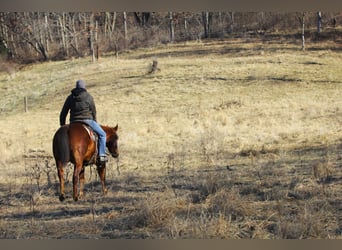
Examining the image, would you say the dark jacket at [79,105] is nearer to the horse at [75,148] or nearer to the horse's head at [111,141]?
the horse at [75,148]

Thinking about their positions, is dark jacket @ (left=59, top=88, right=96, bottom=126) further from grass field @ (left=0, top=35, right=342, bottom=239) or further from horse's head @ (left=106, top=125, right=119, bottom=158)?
grass field @ (left=0, top=35, right=342, bottom=239)

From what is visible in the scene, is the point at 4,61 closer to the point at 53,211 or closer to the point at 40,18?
the point at 40,18

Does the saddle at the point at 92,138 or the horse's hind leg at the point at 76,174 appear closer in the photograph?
the horse's hind leg at the point at 76,174

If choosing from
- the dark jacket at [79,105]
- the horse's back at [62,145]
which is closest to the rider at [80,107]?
the dark jacket at [79,105]

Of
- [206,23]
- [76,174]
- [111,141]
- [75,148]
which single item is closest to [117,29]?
[206,23]

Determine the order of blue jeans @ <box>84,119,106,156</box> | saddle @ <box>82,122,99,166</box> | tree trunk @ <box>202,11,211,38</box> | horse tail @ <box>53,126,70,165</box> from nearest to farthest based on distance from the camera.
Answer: horse tail @ <box>53,126,70,165</box> < saddle @ <box>82,122,99,166</box> < blue jeans @ <box>84,119,106,156</box> < tree trunk @ <box>202,11,211,38</box>

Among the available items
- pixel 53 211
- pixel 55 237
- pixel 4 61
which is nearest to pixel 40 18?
pixel 4 61

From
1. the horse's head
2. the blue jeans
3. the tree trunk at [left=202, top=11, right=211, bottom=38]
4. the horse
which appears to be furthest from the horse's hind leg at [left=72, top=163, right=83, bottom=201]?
the tree trunk at [left=202, top=11, right=211, bottom=38]

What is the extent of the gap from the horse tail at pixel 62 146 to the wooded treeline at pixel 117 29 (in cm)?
181

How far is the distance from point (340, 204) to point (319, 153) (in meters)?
2.19

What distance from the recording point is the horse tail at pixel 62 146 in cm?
607

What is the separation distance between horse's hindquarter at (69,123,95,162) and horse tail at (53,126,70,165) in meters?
0.05

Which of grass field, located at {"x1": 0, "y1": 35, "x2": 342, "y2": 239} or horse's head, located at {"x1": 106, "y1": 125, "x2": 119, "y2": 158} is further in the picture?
horse's head, located at {"x1": 106, "y1": 125, "x2": 119, "y2": 158}

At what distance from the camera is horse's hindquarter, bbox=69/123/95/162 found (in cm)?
612
